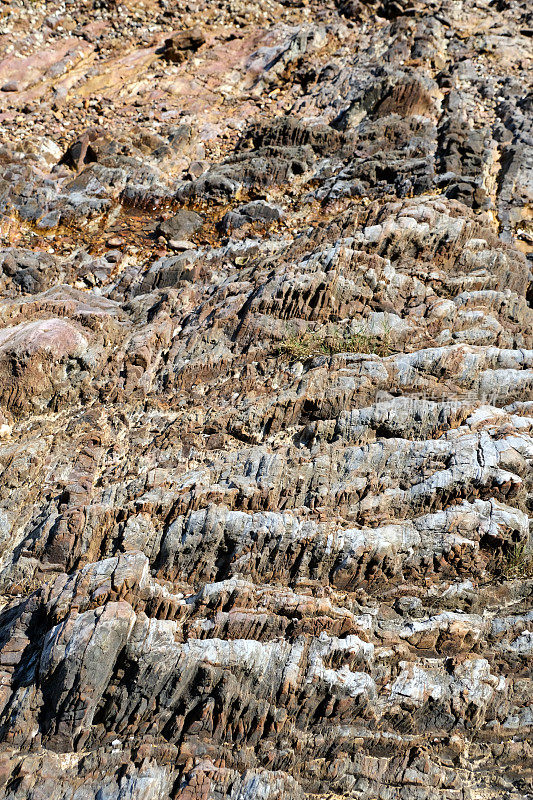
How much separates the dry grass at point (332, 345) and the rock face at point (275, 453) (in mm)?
78

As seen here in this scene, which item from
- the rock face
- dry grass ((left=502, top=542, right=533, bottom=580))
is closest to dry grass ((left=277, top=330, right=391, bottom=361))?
the rock face

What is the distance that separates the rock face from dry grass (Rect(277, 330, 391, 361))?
8 cm

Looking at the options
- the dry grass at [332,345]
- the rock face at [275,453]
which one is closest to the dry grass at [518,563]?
the rock face at [275,453]

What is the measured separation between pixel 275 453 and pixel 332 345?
309 centimetres

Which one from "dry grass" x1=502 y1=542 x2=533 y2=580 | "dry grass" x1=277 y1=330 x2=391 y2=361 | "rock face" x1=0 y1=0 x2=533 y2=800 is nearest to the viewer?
"rock face" x1=0 y1=0 x2=533 y2=800

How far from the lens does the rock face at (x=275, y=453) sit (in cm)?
730

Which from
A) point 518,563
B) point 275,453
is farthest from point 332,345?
point 518,563

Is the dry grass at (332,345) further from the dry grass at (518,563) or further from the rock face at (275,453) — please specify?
the dry grass at (518,563)

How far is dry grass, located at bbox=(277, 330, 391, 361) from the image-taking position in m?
11.9

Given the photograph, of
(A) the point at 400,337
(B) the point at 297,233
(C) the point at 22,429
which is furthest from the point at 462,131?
(C) the point at 22,429

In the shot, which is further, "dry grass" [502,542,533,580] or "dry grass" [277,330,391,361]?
"dry grass" [277,330,391,361]

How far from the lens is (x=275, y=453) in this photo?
989cm

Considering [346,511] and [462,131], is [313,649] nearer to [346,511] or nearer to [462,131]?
[346,511]

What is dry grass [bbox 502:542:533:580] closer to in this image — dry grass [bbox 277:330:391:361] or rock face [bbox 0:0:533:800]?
rock face [bbox 0:0:533:800]
